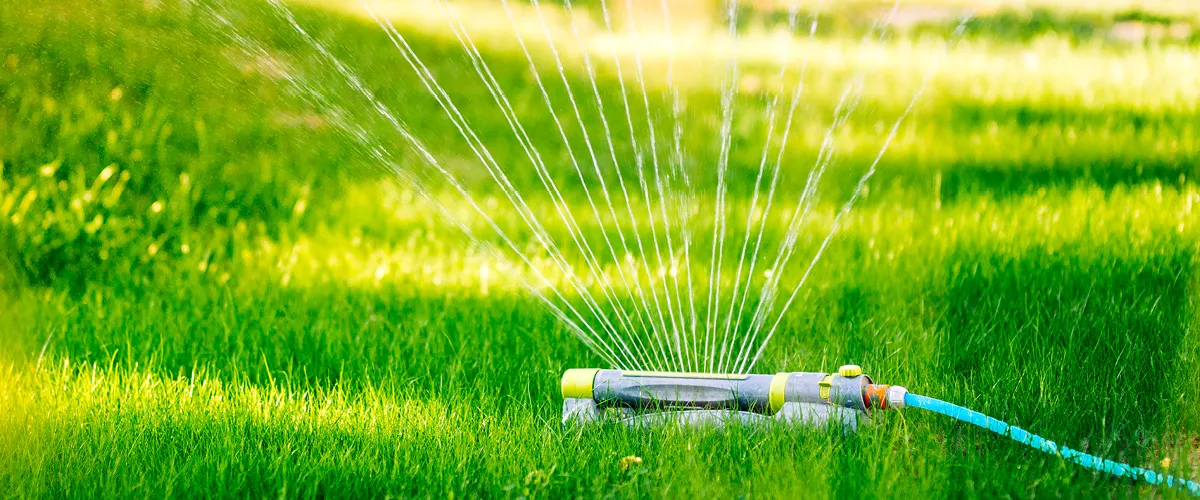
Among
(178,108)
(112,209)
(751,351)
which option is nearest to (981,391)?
(751,351)

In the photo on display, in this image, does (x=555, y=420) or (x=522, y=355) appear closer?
(x=555, y=420)

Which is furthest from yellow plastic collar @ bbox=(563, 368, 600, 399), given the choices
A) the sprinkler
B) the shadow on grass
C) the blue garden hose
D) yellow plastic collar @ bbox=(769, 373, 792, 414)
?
the shadow on grass

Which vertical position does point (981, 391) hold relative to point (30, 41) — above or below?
below

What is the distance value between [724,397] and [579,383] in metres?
0.30

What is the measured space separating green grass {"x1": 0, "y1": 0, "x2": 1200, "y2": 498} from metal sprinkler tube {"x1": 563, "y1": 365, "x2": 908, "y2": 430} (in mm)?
50

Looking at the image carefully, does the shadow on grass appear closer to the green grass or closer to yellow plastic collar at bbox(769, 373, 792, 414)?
the green grass

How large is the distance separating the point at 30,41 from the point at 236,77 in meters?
1.43

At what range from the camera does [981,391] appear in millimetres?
2445

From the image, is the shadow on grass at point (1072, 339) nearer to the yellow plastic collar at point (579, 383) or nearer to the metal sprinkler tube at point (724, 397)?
the metal sprinkler tube at point (724, 397)

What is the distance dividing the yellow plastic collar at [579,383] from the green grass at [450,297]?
0.31 ft

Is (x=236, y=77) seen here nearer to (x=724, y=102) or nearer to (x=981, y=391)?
(x=724, y=102)

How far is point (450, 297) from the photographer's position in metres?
3.53

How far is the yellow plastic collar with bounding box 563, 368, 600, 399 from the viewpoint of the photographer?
2.37 m

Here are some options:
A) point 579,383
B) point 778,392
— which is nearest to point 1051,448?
point 778,392
